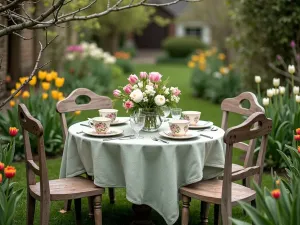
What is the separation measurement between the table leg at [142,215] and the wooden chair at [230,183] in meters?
0.60

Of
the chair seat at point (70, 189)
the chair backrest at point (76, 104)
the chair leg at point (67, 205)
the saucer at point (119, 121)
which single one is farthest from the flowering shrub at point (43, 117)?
the chair seat at point (70, 189)

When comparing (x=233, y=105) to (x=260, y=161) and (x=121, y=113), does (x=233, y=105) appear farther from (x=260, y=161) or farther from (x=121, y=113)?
(x=121, y=113)

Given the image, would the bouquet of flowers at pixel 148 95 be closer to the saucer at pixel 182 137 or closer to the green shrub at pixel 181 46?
the saucer at pixel 182 137

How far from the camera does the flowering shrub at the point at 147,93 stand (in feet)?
16.1

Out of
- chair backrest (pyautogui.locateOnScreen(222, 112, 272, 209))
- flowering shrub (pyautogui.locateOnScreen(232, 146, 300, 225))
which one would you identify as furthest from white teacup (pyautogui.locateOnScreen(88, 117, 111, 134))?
flowering shrub (pyautogui.locateOnScreen(232, 146, 300, 225))

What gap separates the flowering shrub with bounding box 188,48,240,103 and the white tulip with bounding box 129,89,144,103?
28.7ft

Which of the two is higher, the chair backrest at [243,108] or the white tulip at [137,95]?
the white tulip at [137,95]

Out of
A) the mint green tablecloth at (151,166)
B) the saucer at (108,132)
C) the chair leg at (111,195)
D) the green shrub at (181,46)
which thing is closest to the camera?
the mint green tablecloth at (151,166)

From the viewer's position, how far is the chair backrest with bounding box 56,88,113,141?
5721 mm

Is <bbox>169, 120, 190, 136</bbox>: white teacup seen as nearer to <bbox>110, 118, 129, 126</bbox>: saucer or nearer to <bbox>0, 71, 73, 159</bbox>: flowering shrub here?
<bbox>110, 118, 129, 126</bbox>: saucer

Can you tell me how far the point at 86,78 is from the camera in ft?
44.7

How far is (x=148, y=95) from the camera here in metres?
4.95

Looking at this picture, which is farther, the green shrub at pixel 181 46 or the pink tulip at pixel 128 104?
the green shrub at pixel 181 46

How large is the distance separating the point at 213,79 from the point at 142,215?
965 centimetres
